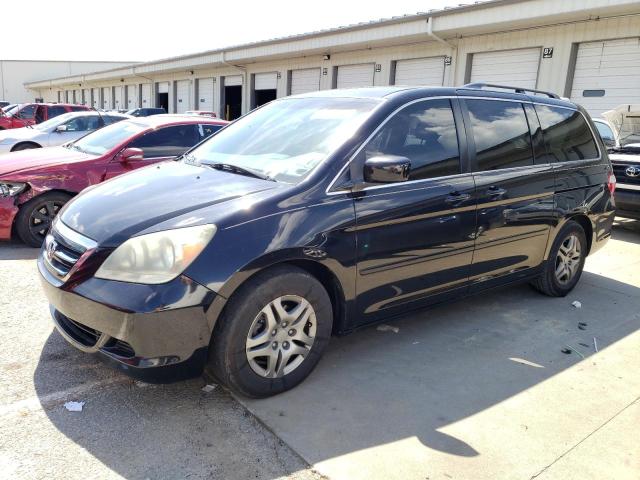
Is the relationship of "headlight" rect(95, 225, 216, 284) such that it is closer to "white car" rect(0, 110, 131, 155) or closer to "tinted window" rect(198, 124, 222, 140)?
"tinted window" rect(198, 124, 222, 140)

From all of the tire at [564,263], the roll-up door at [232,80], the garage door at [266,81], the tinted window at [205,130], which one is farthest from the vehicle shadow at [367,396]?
the roll-up door at [232,80]

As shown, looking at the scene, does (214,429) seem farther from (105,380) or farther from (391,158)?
(391,158)

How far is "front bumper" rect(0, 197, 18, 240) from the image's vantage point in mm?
5793

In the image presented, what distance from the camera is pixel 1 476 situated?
232 cm

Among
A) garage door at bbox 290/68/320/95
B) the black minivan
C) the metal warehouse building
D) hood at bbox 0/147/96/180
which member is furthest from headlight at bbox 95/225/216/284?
garage door at bbox 290/68/320/95

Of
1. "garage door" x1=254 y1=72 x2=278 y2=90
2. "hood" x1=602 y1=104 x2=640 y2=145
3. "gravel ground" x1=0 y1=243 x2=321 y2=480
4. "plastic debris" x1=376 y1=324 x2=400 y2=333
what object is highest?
"garage door" x1=254 y1=72 x2=278 y2=90

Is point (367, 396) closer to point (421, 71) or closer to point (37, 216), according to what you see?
point (37, 216)

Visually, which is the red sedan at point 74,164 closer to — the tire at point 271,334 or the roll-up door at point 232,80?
the tire at point 271,334

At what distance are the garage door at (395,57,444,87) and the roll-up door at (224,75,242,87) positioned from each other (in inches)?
404

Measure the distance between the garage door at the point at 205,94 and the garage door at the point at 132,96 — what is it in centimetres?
1141

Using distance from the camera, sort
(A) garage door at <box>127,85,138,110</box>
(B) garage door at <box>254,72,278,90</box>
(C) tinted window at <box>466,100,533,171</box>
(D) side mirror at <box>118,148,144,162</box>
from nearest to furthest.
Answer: (C) tinted window at <box>466,100,533,171</box>, (D) side mirror at <box>118,148,144,162</box>, (B) garage door at <box>254,72,278,90</box>, (A) garage door at <box>127,85,138,110</box>

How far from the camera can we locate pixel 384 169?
310 centimetres

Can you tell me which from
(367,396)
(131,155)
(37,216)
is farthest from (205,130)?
Answer: (367,396)

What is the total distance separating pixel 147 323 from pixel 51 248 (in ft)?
3.34
